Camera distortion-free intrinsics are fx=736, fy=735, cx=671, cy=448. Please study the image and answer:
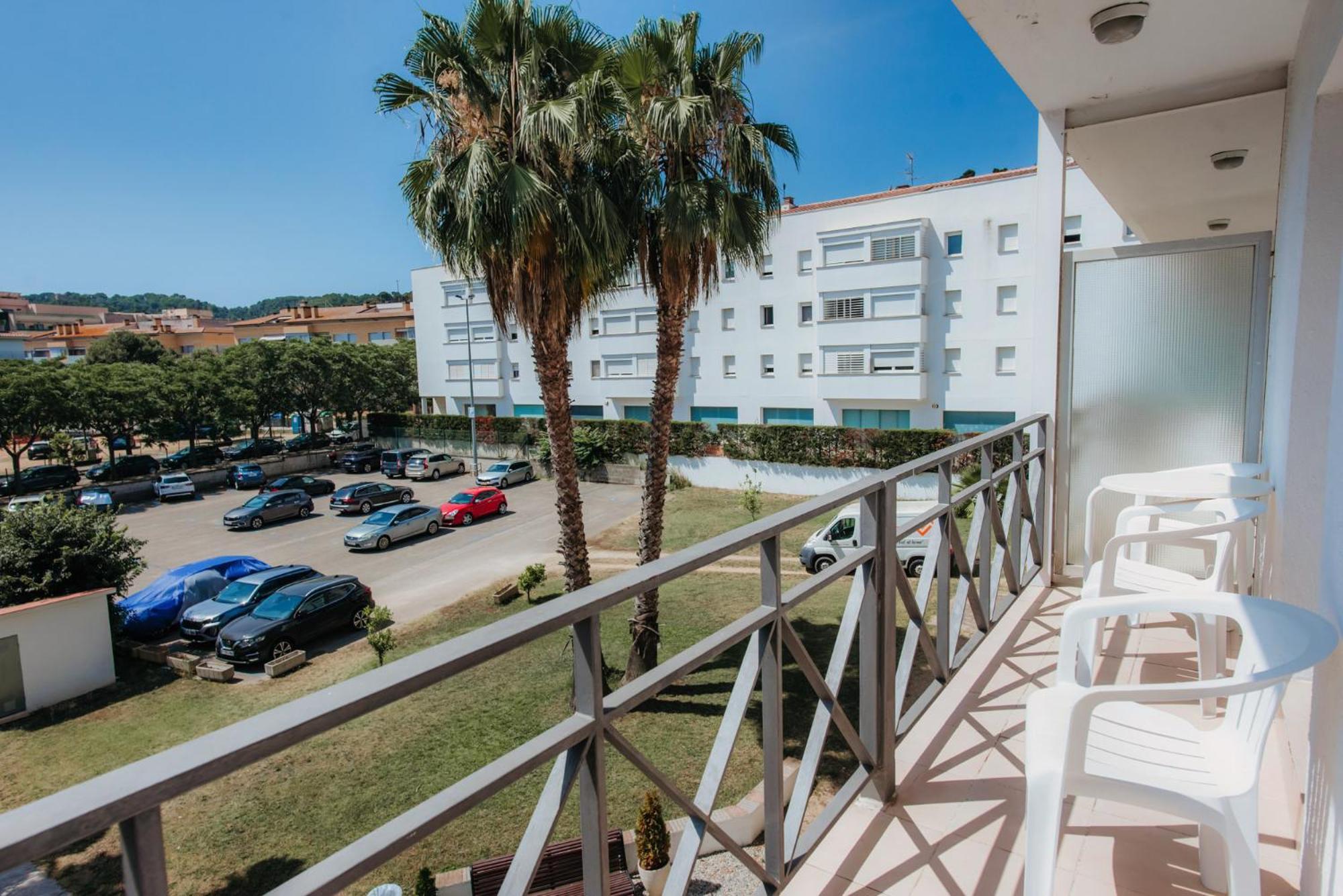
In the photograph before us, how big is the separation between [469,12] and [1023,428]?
8.36m

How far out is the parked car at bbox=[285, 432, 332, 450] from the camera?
3706 centimetres

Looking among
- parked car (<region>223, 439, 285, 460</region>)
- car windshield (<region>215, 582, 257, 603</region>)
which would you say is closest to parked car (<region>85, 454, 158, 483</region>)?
parked car (<region>223, 439, 285, 460</region>)

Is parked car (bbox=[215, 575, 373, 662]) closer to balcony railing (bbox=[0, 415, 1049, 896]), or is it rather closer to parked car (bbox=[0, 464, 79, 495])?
balcony railing (bbox=[0, 415, 1049, 896])

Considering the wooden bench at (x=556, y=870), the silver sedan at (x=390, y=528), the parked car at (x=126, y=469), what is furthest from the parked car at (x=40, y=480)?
the wooden bench at (x=556, y=870)

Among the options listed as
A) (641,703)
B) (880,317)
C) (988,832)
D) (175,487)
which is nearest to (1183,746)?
(988,832)

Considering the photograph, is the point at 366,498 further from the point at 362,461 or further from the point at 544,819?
the point at 544,819

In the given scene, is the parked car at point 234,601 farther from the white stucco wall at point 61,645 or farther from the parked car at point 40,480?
the parked car at point 40,480

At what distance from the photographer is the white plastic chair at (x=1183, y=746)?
52.1 inches

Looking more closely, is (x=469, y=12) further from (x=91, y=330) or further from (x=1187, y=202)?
(x=91, y=330)

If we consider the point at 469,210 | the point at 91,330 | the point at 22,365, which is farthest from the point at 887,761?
the point at 91,330

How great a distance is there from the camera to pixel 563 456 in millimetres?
10383

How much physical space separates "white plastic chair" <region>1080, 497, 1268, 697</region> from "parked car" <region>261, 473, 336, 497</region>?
2775 centimetres

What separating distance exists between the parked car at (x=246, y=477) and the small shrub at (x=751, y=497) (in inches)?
792

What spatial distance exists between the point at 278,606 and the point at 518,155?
9706 mm
